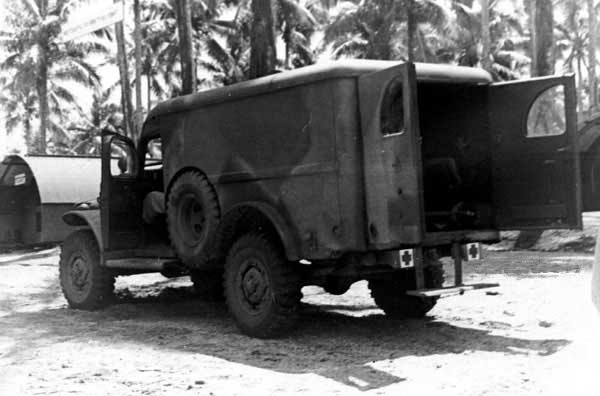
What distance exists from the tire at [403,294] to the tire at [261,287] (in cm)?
135

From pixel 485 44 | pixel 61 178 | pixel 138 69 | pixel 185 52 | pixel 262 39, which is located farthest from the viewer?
pixel 138 69

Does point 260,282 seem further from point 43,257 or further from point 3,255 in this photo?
point 3,255

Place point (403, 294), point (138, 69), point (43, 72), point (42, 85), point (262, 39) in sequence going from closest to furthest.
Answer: point (403, 294) → point (262, 39) → point (138, 69) → point (43, 72) → point (42, 85)

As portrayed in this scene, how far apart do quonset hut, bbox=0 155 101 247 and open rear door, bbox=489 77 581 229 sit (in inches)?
574

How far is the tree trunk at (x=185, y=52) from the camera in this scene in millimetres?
17016

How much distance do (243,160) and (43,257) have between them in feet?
45.0

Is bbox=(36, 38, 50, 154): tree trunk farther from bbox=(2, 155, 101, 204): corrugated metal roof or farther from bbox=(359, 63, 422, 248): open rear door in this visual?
bbox=(359, 63, 422, 248): open rear door

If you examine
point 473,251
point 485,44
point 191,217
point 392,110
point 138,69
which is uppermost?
point 485,44

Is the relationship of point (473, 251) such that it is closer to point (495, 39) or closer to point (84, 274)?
point (84, 274)

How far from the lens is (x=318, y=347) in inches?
270

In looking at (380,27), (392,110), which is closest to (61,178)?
(392,110)

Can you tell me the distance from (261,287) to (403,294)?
1803 mm

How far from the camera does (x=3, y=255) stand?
2158 centimetres

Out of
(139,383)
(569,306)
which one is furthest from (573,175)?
(139,383)
